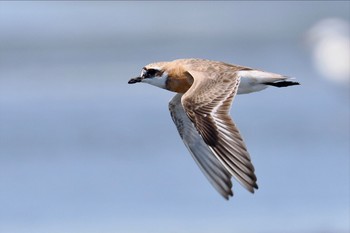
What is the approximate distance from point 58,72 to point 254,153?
6403 millimetres

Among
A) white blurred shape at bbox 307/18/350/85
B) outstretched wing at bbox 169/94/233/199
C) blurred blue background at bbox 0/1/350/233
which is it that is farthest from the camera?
white blurred shape at bbox 307/18/350/85

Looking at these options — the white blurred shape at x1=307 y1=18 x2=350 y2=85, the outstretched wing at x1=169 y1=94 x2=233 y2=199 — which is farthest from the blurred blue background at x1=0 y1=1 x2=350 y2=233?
the outstretched wing at x1=169 y1=94 x2=233 y2=199

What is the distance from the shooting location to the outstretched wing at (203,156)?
7.69 meters

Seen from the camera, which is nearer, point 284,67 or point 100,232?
point 100,232

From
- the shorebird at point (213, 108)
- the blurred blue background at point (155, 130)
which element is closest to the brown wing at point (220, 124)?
the shorebird at point (213, 108)

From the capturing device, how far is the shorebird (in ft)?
23.7

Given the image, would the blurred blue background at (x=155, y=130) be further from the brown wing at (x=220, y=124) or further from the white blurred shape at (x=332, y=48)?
the brown wing at (x=220, y=124)

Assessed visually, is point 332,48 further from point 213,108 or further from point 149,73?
point 213,108

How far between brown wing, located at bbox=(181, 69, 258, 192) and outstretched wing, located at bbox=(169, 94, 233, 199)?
0.38 metres

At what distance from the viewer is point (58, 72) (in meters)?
19.1

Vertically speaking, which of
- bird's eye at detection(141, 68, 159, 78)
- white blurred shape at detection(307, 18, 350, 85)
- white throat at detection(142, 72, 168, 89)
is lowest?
white throat at detection(142, 72, 168, 89)

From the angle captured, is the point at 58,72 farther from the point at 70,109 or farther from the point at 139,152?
the point at 139,152

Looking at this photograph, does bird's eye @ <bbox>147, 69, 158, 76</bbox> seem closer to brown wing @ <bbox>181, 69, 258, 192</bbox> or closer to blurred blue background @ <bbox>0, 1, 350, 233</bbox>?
brown wing @ <bbox>181, 69, 258, 192</bbox>

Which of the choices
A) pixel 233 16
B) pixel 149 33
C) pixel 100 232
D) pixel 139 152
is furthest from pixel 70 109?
pixel 233 16
